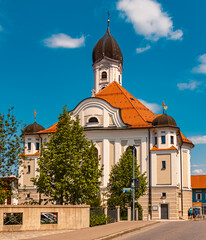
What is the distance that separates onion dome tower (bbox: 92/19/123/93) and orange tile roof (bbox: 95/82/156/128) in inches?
400

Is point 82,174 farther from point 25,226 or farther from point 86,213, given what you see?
point 25,226

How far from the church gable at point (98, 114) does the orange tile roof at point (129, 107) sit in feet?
4.85

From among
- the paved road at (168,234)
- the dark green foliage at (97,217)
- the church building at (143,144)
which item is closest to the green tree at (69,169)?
the dark green foliage at (97,217)

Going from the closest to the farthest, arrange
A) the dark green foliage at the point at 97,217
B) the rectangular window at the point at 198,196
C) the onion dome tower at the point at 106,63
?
the dark green foliage at the point at 97,217 < the onion dome tower at the point at 106,63 < the rectangular window at the point at 198,196

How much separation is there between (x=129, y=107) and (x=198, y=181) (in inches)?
1700

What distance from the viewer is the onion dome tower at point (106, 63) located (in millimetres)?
74750

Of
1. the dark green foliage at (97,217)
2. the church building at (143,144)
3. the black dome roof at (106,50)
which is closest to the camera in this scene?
the dark green foliage at (97,217)

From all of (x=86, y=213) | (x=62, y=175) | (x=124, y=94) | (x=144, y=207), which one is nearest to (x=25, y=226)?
(x=86, y=213)

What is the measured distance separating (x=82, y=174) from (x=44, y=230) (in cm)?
1110

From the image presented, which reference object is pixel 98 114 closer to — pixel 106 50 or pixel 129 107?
pixel 129 107

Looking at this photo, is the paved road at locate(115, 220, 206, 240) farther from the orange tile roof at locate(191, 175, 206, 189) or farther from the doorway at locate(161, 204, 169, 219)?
the orange tile roof at locate(191, 175, 206, 189)

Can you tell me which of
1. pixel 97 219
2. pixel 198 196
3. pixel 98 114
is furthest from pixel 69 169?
pixel 198 196

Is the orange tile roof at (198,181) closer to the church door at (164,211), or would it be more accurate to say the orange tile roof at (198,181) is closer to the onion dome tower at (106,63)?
the onion dome tower at (106,63)

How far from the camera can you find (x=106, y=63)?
75438 millimetres
